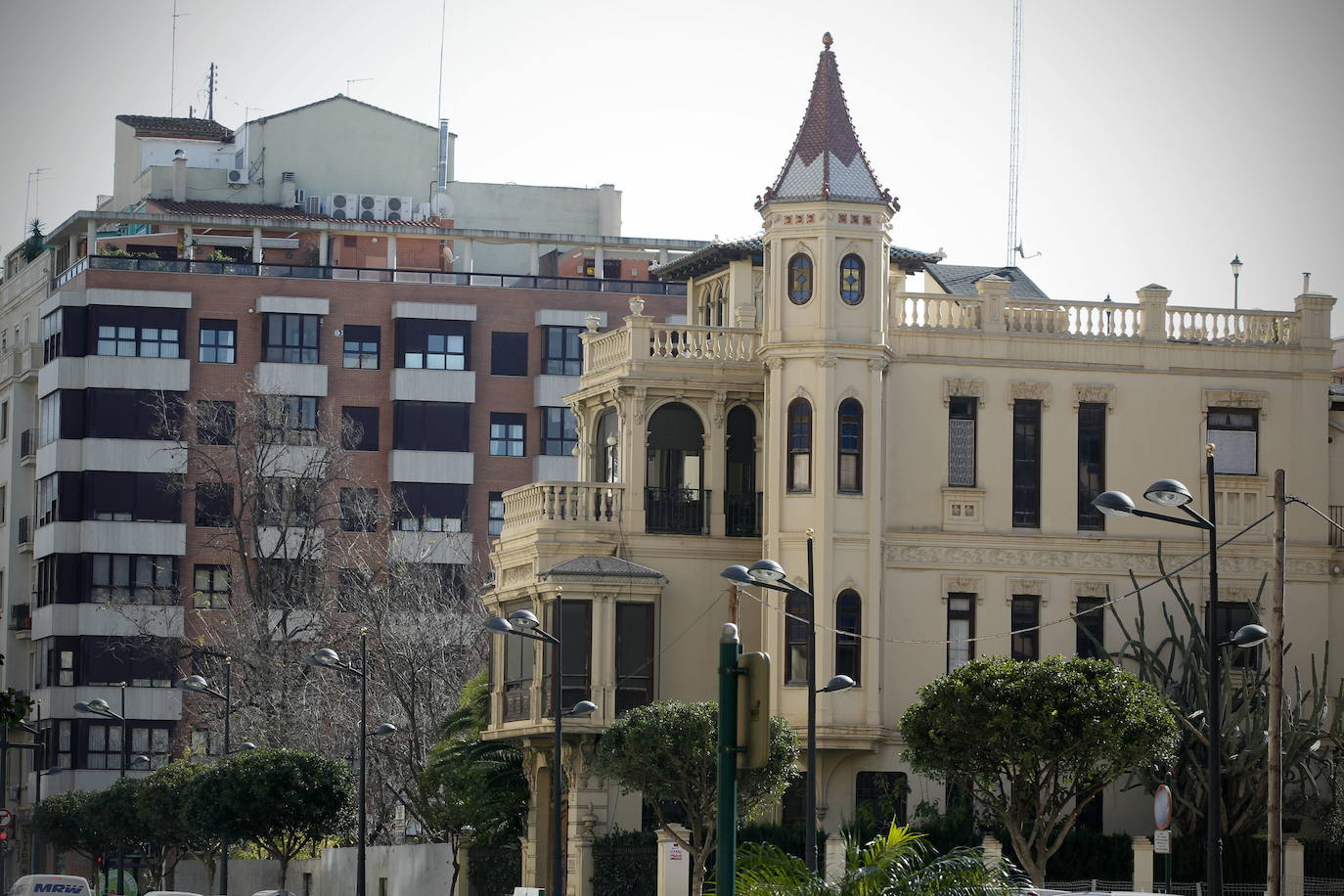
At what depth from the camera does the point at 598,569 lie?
160ft

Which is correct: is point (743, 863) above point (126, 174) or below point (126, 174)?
below

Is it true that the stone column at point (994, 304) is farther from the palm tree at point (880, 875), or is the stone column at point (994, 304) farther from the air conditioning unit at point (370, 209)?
the air conditioning unit at point (370, 209)

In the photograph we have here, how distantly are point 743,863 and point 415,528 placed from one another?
69271mm

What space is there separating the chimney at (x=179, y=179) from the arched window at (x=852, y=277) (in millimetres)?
51550

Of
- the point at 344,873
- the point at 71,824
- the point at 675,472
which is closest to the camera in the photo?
the point at 675,472

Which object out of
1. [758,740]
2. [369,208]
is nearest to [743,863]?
[758,740]

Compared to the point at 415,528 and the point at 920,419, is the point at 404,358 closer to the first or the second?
the point at 415,528

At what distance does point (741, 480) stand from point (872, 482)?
149 inches

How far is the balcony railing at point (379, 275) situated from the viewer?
8831 cm

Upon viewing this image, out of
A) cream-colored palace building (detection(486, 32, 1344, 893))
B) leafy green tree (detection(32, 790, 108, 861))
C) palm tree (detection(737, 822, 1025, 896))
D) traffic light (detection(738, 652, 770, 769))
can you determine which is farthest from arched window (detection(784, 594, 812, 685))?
traffic light (detection(738, 652, 770, 769))

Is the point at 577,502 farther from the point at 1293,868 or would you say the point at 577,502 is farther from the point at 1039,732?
the point at 1293,868

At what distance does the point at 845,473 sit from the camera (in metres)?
48.8

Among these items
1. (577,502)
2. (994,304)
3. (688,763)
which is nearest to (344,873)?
(577,502)

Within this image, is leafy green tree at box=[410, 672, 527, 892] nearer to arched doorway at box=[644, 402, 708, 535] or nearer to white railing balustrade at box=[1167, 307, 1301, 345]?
arched doorway at box=[644, 402, 708, 535]
